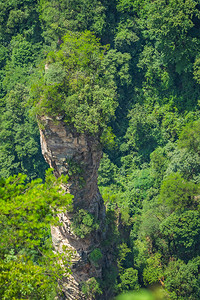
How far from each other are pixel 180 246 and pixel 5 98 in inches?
790

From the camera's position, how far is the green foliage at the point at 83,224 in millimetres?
34156

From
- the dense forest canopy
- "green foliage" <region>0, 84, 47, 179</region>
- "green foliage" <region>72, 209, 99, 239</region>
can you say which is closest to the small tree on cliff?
the dense forest canopy

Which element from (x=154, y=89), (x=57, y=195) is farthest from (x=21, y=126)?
(x=57, y=195)

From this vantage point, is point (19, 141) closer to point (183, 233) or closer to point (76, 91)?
point (183, 233)

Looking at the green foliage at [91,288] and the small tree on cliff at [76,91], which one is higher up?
the small tree on cliff at [76,91]

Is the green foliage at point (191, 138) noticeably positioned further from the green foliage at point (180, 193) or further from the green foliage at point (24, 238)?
the green foliage at point (24, 238)

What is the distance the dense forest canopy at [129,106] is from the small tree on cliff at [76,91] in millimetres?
59

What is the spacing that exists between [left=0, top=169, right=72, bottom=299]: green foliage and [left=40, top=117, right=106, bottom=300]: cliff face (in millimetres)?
12126

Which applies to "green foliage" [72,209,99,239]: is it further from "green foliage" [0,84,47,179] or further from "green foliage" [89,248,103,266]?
"green foliage" [0,84,47,179]

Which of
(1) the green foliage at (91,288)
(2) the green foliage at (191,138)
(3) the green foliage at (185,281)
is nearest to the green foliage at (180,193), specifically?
(2) the green foliage at (191,138)

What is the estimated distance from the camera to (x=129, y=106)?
158 feet

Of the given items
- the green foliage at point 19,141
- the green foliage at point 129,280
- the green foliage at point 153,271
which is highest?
the green foliage at point 19,141

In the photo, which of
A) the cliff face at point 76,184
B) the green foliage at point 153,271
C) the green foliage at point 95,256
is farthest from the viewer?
the green foliage at point 153,271

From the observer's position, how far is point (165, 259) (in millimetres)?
39906
